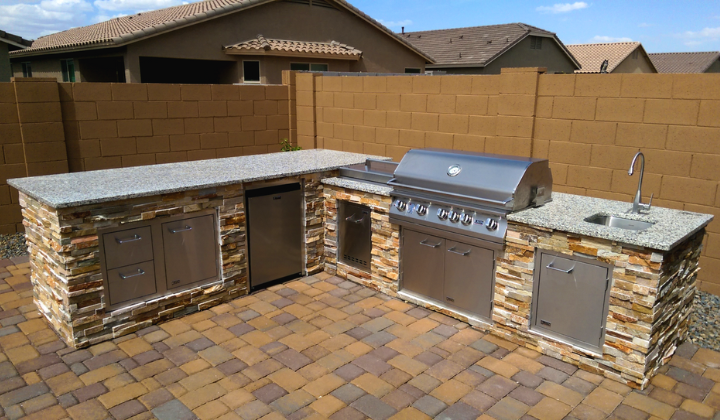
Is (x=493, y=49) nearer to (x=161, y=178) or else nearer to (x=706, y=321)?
(x=706, y=321)

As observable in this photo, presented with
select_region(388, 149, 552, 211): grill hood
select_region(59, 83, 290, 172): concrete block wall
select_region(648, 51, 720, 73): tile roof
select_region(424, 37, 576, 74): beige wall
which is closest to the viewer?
select_region(388, 149, 552, 211): grill hood

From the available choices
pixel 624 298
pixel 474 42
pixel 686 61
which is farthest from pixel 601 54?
pixel 624 298

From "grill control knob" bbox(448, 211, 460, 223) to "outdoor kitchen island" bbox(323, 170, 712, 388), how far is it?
44cm

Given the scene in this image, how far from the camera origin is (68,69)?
14.5 m

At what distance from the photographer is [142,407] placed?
11.1ft

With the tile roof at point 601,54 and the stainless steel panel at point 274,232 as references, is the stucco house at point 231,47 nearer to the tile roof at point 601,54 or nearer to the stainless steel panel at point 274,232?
the stainless steel panel at point 274,232

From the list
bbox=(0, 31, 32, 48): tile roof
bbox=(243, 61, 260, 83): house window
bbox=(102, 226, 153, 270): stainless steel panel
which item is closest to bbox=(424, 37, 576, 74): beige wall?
bbox=(243, 61, 260, 83): house window

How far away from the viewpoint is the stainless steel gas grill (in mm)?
4156

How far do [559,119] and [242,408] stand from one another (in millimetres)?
4046

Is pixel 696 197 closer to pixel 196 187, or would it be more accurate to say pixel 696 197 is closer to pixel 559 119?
pixel 559 119

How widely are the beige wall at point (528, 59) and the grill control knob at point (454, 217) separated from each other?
15.6 meters

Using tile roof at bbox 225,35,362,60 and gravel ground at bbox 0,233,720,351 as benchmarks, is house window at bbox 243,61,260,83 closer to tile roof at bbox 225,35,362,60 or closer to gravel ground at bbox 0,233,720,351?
tile roof at bbox 225,35,362,60

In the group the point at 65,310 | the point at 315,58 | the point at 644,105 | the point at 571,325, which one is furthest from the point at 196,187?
the point at 315,58

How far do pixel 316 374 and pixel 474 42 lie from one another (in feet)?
63.3
